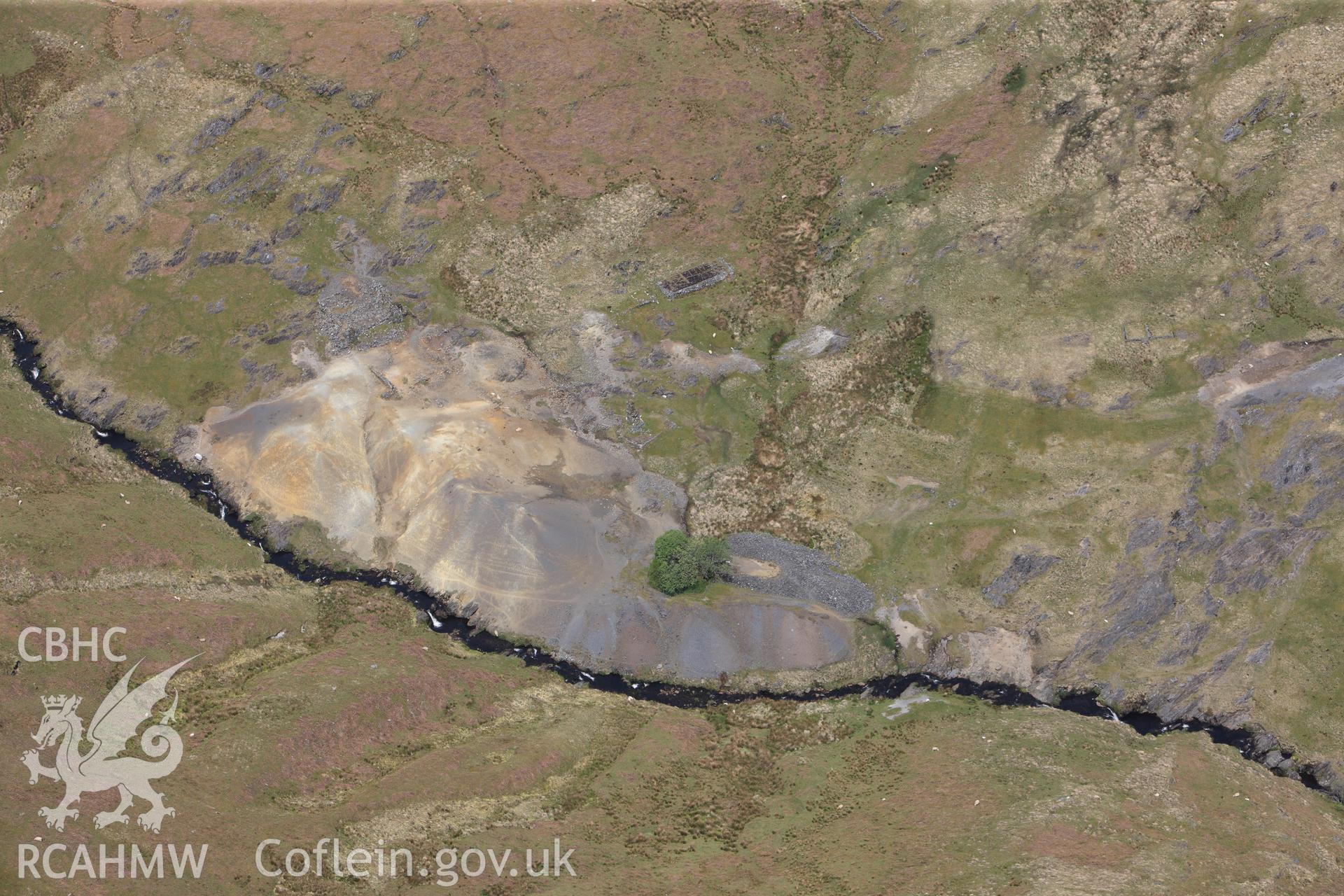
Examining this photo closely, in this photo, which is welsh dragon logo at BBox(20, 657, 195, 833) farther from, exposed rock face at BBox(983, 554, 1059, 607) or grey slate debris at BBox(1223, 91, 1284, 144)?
grey slate debris at BBox(1223, 91, 1284, 144)

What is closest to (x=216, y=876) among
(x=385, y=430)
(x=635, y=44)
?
(x=385, y=430)

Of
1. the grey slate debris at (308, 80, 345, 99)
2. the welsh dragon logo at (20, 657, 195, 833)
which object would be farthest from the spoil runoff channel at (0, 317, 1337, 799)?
the grey slate debris at (308, 80, 345, 99)

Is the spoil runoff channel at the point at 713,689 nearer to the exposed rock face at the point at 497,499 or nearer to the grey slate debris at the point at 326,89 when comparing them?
the exposed rock face at the point at 497,499

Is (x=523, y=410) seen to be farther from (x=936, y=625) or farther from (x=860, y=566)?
(x=936, y=625)

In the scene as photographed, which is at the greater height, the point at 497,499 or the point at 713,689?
the point at 497,499

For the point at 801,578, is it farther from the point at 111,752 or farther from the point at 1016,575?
the point at 111,752

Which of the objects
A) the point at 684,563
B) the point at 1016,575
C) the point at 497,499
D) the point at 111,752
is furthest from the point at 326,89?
the point at 1016,575
